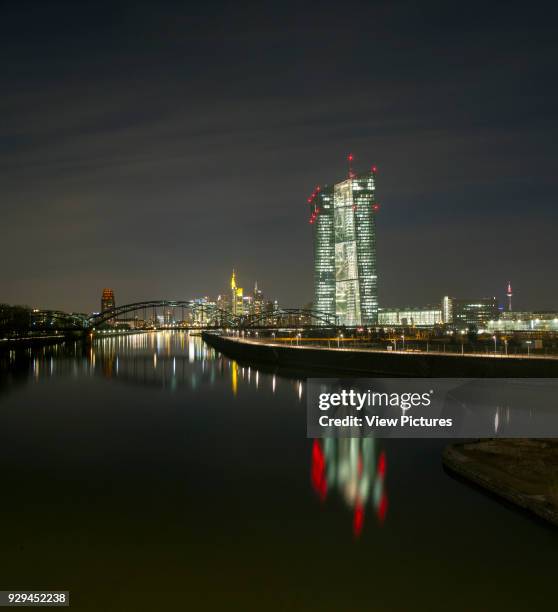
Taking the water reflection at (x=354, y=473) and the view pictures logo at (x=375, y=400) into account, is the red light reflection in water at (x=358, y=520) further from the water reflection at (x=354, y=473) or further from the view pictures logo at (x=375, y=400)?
the view pictures logo at (x=375, y=400)

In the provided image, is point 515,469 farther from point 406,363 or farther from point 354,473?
point 406,363

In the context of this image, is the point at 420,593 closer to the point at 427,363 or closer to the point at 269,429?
the point at 269,429

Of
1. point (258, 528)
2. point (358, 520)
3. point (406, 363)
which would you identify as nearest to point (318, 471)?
point (358, 520)

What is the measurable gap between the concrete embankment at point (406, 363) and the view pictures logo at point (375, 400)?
3.12 meters

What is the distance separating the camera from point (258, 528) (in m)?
12.8

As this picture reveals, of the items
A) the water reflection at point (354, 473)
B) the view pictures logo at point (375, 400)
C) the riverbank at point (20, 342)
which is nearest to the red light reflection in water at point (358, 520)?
the water reflection at point (354, 473)

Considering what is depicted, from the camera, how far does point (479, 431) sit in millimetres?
21672

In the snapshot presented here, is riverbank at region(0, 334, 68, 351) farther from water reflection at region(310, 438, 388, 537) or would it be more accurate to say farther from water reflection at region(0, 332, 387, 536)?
water reflection at region(310, 438, 388, 537)

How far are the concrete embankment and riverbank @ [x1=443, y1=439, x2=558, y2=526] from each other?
16.0 meters

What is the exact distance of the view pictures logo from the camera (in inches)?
1201

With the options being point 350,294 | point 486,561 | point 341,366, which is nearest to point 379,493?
point 486,561

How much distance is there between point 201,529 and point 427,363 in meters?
27.7

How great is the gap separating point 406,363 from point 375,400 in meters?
7.48

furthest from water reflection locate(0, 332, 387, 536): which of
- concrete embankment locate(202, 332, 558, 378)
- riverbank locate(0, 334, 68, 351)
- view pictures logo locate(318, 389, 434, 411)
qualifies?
riverbank locate(0, 334, 68, 351)
